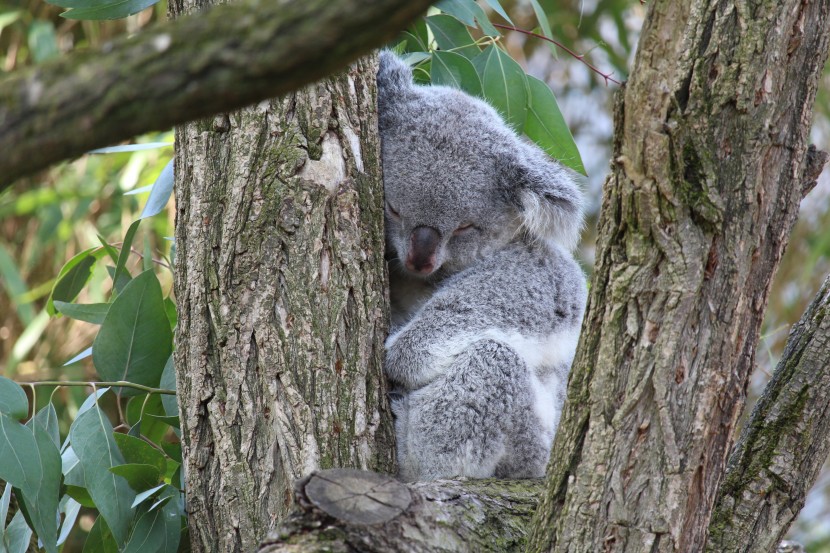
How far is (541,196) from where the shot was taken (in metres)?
2.40

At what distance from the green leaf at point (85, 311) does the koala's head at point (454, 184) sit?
0.89 meters

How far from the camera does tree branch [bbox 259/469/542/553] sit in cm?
136

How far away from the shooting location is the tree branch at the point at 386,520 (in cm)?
136

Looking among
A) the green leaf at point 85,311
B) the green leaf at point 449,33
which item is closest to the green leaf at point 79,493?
the green leaf at point 85,311

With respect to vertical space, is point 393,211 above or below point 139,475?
above

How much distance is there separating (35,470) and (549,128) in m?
1.70

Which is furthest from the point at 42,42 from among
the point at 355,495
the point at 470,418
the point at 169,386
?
the point at 355,495

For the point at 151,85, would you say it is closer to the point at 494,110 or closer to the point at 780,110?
the point at 780,110

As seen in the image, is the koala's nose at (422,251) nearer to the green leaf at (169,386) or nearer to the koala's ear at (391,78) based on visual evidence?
the koala's ear at (391,78)

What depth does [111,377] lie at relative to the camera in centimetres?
227

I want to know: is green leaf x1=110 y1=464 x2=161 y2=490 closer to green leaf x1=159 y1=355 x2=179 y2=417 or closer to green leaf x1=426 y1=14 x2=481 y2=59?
green leaf x1=159 y1=355 x2=179 y2=417

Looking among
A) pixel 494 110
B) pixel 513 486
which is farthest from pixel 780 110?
pixel 494 110

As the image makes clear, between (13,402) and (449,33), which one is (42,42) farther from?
(13,402)

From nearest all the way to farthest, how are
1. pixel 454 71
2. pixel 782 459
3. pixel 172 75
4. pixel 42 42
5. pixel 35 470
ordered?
1. pixel 172 75
2. pixel 782 459
3. pixel 35 470
4. pixel 454 71
5. pixel 42 42
